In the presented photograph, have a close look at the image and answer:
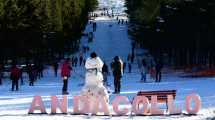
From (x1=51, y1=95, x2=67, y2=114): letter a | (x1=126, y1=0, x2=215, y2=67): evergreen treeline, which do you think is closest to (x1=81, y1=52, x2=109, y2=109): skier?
(x1=51, y1=95, x2=67, y2=114): letter a

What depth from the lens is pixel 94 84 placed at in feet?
67.0

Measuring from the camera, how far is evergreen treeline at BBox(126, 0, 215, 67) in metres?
49.1

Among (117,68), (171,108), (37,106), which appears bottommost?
(117,68)

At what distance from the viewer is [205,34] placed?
51.2m

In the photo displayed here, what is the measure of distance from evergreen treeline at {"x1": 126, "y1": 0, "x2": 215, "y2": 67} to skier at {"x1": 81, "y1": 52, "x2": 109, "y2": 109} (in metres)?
27.5

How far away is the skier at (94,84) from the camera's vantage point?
2027 cm

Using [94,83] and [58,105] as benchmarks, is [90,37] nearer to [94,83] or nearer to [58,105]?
[58,105]

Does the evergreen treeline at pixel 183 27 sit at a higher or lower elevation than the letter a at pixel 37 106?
lower

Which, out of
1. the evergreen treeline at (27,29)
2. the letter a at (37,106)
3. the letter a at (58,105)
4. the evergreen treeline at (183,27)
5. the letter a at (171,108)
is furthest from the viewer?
the evergreen treeline at (27,29)

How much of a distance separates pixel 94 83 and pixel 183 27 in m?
33.2

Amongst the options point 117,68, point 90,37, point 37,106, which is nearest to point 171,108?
point 37,106

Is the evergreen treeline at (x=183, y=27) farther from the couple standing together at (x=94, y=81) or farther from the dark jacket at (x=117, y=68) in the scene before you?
the couple standing together at (x=94, y=81)

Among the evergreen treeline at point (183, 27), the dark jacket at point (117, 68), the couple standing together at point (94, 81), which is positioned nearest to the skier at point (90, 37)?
the evergreen treeline at point (183, 27)

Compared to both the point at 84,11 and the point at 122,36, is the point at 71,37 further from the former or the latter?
the point at 122,36
